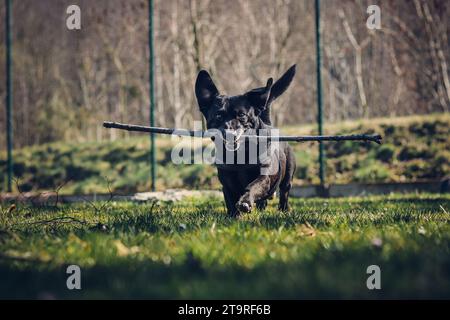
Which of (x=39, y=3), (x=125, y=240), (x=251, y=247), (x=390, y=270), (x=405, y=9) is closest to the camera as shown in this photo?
(x=390, y=270)

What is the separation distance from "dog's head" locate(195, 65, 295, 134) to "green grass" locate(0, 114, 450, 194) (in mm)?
6905

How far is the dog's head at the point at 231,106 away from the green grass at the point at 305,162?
6905mm

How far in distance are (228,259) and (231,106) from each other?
2.81 metres

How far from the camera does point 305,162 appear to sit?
553 inches

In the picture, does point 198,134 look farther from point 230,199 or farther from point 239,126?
point 230,199

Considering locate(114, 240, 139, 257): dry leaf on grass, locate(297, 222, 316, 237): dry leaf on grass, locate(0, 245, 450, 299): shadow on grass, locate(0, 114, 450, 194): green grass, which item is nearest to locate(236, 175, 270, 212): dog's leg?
locate(297, 222, 316, 237): dry leaf on grass

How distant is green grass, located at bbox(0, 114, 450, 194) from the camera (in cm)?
1323

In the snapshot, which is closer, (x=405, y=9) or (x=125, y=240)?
(x=125, y=240)

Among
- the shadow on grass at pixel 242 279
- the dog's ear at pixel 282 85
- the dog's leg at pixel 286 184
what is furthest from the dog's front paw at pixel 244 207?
the shadow on grass at pixel 242 279

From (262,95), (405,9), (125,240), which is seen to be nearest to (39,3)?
(405,9)

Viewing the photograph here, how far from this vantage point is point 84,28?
2617 centimetres
